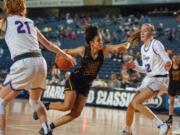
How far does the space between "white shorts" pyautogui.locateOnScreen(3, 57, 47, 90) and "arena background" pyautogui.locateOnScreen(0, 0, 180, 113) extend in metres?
11.2

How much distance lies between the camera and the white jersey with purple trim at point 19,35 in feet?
19.3

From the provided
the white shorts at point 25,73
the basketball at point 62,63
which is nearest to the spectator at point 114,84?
the basketball at point 62,63

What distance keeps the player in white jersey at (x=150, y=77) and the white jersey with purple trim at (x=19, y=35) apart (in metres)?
2.72

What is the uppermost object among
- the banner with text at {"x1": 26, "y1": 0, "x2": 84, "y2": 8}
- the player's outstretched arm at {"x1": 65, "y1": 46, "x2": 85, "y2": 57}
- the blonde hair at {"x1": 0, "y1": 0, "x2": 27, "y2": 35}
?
the banner with text at {"x1": 26, "y1": 0, "x2": 84, "y2": 8}

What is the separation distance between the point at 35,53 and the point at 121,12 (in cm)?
2780

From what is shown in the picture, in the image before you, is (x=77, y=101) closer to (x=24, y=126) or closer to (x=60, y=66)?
(x=60, y=66)

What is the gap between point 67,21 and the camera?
104ft

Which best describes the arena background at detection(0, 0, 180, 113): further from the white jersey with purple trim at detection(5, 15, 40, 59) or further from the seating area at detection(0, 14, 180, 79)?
the white jersey with purple trim at detection(5, 15, 40, 59)

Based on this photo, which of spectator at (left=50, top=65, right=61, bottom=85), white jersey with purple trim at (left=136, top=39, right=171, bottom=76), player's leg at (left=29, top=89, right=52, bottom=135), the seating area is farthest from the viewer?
the seating area

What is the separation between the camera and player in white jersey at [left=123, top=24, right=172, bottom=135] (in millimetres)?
8031

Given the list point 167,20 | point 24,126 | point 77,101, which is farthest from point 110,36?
point 77,101

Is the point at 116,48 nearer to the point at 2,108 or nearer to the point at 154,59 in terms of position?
the point at 154,59

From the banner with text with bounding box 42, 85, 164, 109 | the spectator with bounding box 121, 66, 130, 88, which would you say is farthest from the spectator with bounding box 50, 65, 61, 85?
the spectator with bounding box 121, 66, 130, 88

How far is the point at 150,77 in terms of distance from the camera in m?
8.27
